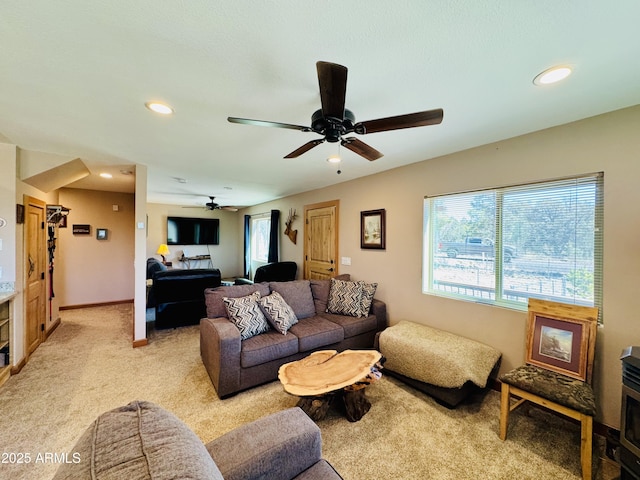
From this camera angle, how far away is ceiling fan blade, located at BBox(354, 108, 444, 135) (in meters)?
1.45

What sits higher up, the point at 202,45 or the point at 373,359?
the point at 202,45

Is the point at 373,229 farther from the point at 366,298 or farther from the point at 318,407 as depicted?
the point at 318,407

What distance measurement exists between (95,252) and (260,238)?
374 centimetres

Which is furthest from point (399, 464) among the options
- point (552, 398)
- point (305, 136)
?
point (305, 136)

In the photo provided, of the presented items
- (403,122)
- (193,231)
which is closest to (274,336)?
(403,122)

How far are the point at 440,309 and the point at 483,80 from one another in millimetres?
2306

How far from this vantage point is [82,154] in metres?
3.04

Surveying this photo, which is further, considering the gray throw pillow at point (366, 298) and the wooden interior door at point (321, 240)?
the wooden interior door at point (321, 240)

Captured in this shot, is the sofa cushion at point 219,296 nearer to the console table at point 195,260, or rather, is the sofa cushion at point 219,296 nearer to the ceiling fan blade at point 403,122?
the ceiling fan blade at point 403,122

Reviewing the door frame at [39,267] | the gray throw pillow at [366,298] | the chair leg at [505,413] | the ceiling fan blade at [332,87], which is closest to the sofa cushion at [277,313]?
the gray throw pillow at [366,298]

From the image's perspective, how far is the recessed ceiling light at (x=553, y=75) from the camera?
1457 mm

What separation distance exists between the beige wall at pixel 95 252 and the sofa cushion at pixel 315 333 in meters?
4.78

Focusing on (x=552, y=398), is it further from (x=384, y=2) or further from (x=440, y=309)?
(x=384, y=2)

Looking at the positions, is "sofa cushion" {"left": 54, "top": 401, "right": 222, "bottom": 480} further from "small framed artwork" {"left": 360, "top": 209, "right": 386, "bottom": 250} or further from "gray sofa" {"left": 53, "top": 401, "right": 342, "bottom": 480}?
"small framed artwork" {"left": 360, "top": 209, "right": 386, "bottom": 250}
